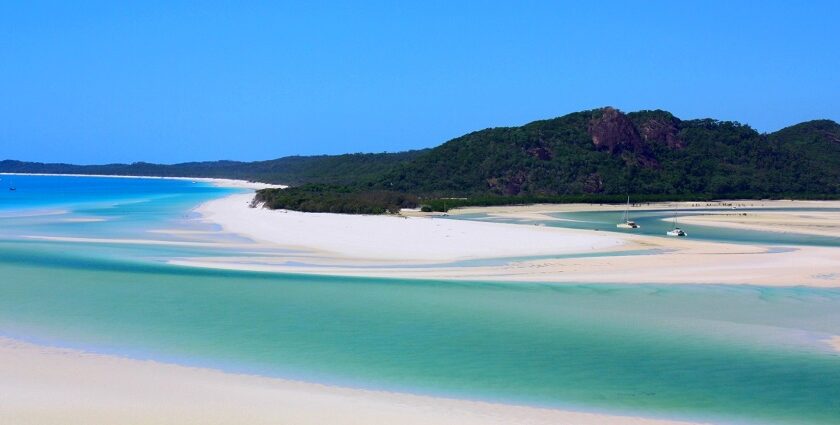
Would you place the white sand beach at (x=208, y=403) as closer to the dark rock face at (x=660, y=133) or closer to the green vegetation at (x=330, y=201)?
the green vegetation at (x=330, y=201)

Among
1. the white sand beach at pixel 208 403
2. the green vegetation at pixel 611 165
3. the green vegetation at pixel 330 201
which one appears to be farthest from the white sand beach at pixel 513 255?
the green vegetation at pixel 611 165

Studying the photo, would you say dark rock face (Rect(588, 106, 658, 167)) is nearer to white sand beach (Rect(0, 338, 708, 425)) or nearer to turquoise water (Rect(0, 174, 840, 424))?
turquoise water (Rect(0, 174, 840, 424))

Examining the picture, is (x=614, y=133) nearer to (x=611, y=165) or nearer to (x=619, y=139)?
(x=619, y=139)

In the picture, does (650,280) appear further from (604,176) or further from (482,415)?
(604,176)

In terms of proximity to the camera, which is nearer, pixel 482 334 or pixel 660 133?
pixel 482 334

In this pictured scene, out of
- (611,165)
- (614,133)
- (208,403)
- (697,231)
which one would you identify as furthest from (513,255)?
(614,133)

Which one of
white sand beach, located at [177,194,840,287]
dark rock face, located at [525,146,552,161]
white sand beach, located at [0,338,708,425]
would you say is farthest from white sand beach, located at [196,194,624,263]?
dark rock face, located at [525,146,552,161]
